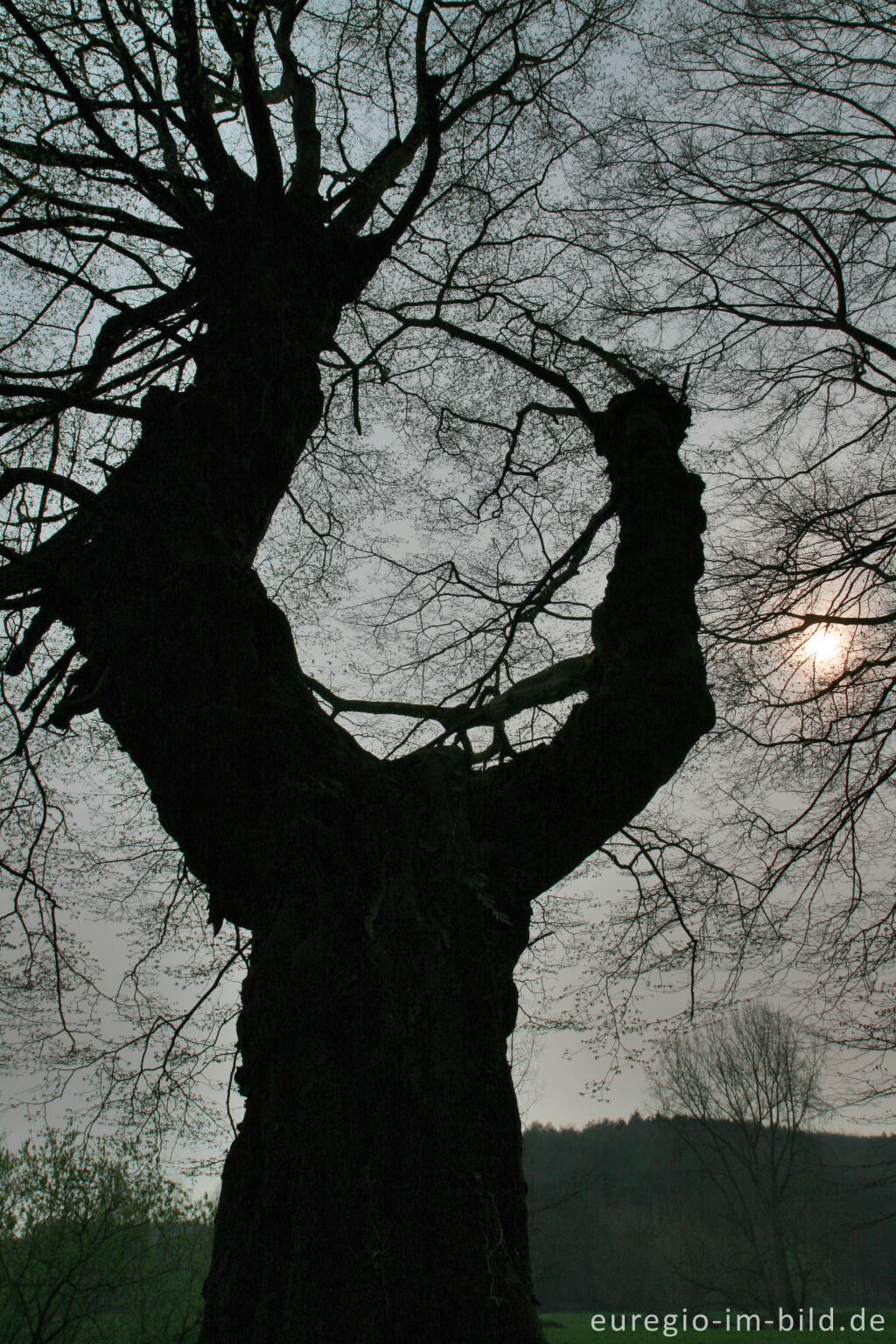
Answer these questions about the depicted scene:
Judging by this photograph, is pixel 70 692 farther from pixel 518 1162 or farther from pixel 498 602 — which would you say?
pixel 498 602

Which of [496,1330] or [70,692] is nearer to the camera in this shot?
[496,1330]

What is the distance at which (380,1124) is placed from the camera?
167cm

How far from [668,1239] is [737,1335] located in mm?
10709

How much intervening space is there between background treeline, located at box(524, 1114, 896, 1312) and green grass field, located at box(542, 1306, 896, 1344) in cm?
150

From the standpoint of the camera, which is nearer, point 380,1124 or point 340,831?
point 380,1124

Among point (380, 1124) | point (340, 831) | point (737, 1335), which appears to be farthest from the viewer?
point (737, 1335)

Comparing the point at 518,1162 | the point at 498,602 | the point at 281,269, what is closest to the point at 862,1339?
the point at 498,602

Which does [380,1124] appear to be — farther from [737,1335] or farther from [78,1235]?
[737,1335]

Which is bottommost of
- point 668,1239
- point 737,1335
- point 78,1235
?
point 737,1335

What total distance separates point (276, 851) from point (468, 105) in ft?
15.5

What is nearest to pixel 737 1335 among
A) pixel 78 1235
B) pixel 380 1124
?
pixel 78 1235

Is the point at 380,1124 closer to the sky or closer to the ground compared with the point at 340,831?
closer to the ground

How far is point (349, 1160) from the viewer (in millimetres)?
1610

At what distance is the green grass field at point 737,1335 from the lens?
58.2ft
